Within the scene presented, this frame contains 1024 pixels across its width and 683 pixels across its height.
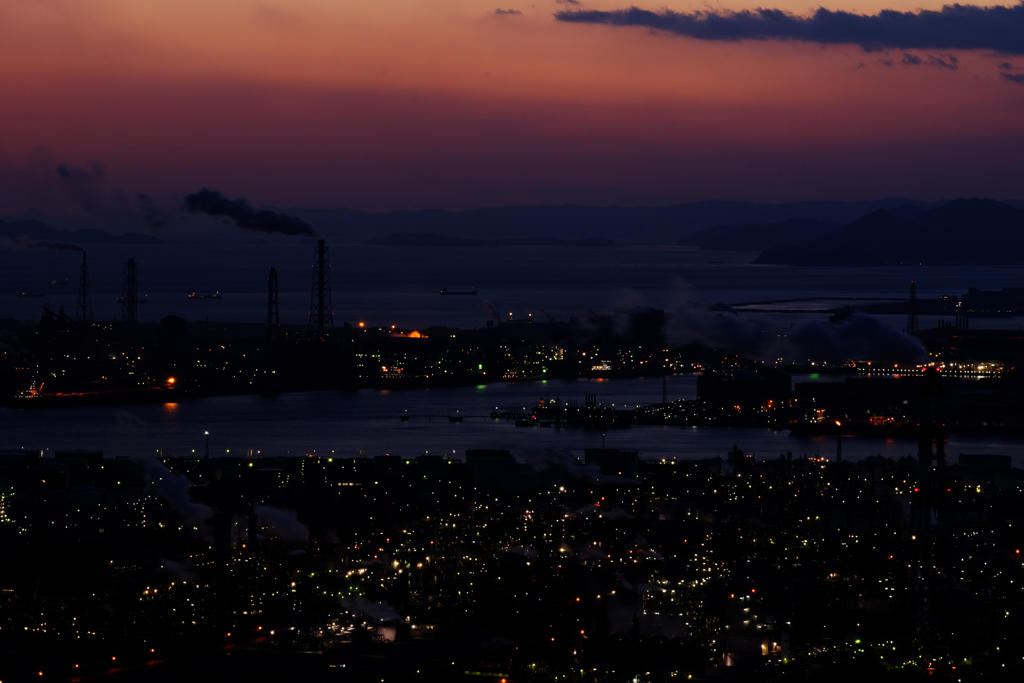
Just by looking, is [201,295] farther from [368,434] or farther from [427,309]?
[368,434]

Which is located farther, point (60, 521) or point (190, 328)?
point (190, 328)

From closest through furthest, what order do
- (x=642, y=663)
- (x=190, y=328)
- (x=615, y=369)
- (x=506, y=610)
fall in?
(x=642, y=663) → (x=506, y=610) → (x=615, y=369) → (x=190, y=328)

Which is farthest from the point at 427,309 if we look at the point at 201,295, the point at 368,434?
the point at 368,434

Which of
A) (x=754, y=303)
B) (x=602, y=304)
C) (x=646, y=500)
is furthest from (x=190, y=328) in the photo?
(x=646, y=500)

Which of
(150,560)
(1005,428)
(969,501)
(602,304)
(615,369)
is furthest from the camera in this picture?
(602,304)

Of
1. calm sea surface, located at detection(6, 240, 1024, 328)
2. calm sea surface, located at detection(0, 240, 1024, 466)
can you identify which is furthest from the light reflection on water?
calm sea surface, located at detection(6, 240, 1024, 328)

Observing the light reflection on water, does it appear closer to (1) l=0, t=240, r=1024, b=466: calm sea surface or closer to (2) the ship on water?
(1) l=0, t=240, r=1024, b=466: calm sea surface

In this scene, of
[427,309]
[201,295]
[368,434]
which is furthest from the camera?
[201,295]

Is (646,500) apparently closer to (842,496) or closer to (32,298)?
(842,496)

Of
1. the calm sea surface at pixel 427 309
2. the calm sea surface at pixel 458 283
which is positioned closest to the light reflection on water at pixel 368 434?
the calm sea surface at pixel 427 309
